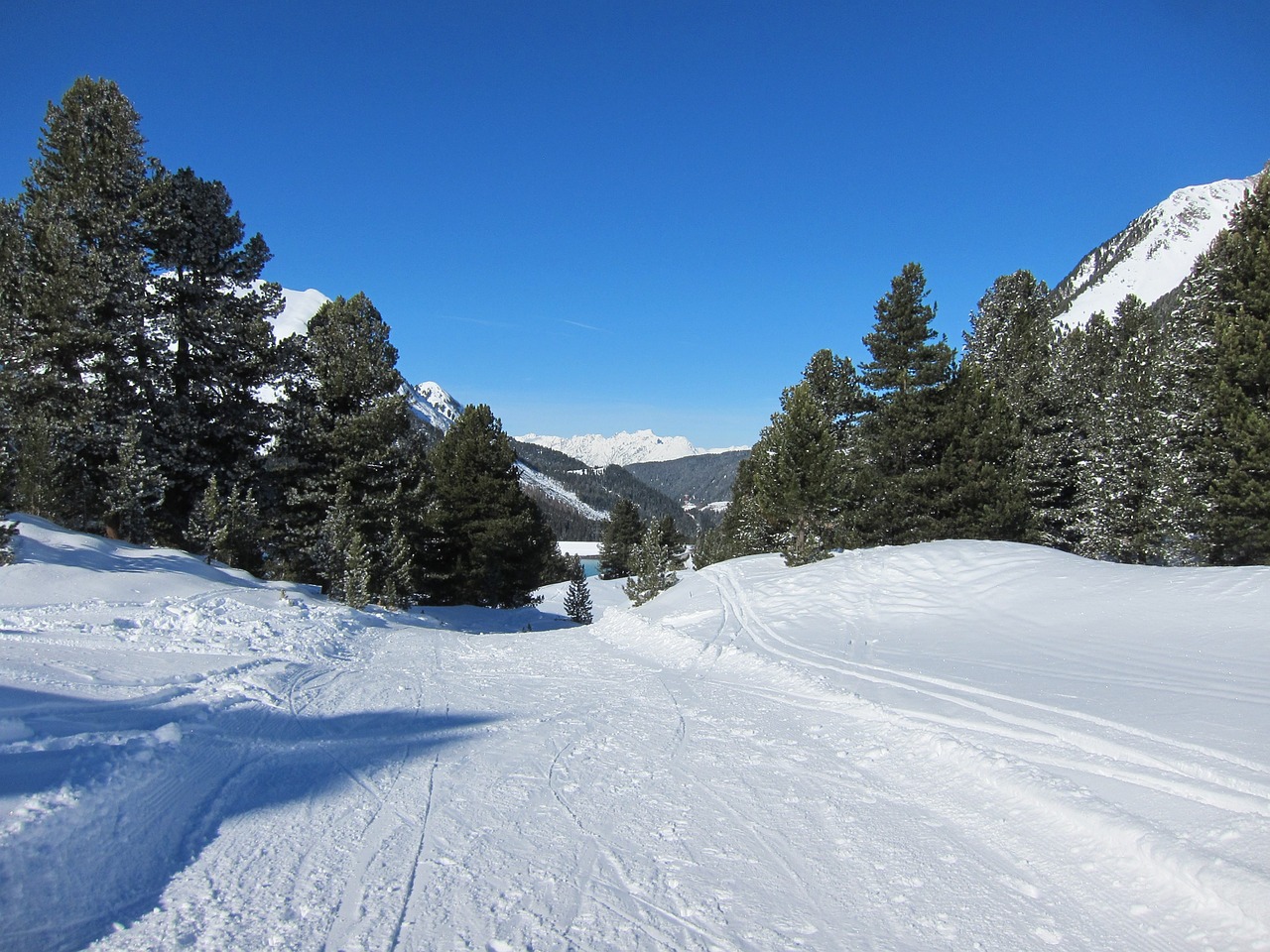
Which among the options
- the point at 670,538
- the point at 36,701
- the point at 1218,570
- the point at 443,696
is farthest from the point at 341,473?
the point at 670,538

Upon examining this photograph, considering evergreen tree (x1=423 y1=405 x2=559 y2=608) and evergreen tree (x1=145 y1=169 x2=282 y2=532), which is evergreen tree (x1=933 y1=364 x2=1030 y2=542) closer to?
evergreen tree (x1=423 y1=405 x2=559 y2=608)

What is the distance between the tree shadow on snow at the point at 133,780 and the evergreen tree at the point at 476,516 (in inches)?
780

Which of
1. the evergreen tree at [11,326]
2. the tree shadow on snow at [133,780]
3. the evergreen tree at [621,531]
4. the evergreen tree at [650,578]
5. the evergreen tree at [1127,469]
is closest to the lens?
the tree shadow on snow at [133,780]

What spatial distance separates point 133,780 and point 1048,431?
31577 millimetres

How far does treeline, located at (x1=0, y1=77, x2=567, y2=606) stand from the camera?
664 inches

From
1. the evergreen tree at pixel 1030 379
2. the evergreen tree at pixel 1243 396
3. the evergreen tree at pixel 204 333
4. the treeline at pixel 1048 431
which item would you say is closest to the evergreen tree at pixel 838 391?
the treeline at pixel 1048 431

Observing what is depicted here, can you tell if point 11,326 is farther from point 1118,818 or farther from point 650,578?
point 1118,818

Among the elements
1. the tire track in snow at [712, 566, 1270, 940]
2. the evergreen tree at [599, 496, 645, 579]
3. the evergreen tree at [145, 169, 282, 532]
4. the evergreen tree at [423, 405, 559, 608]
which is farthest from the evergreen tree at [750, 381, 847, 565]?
the evergreen tree at [599, 496, 645, 579]

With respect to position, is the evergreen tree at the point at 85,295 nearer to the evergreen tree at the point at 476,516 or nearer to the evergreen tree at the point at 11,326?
the evergreen tree at the point at 11,326

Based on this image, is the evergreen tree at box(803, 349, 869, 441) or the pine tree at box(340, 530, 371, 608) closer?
the pine tree at box(340, 530, 371, 608)

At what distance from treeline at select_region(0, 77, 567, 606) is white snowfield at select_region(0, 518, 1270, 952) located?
345 inches

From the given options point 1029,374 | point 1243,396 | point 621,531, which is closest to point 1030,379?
point 1029,374

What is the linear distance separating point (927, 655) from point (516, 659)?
20.6ft

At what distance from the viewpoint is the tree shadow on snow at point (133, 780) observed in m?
2.99
